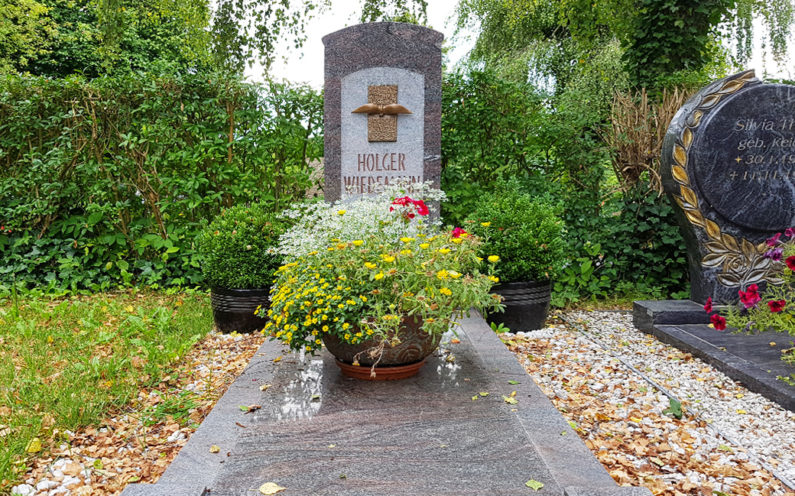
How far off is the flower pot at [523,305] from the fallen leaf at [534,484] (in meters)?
2.64

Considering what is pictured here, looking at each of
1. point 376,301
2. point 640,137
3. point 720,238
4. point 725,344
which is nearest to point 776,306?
point 725,344

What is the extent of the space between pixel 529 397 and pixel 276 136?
420 centimetres

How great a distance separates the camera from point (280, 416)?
2.44 m

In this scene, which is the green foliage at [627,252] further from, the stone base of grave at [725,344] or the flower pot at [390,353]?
the flower pot at [390,353]

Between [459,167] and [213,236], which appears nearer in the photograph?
[213,236]

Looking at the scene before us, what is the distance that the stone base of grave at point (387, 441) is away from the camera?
1.92 metres

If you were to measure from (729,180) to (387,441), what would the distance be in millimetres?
3606

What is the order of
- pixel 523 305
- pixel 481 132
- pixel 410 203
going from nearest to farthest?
pixel 410 203
pixel 523 305
pixel 481 132

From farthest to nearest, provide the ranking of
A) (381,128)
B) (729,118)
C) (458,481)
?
(381,128) < (729,118) < (458,481)

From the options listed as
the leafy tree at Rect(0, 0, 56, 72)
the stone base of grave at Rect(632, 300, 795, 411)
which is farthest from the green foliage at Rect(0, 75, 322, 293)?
the leafy tree at Rect(0, 0, 56, 72)

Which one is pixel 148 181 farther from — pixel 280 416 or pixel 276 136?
pixel 280 416

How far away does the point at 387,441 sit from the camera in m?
2.21

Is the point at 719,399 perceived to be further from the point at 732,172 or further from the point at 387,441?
the point at 387,441

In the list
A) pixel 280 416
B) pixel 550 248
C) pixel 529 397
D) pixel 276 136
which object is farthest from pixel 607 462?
pixel 276 136
